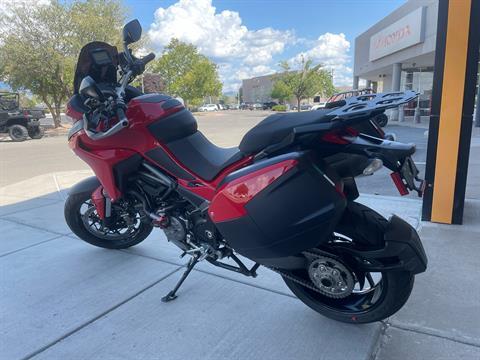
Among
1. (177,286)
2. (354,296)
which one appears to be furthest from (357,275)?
(177,286)

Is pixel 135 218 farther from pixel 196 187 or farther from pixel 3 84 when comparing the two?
pixel 3 84

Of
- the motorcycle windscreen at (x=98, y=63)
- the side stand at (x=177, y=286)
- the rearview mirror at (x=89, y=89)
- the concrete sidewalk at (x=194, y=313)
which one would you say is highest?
the motorcycle windscreen at (x=98, y=63)

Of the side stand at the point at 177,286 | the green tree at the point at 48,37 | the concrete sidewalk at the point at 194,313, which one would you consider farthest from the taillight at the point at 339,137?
the green tree at the point at 48,37

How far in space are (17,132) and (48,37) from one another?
593 centimetres

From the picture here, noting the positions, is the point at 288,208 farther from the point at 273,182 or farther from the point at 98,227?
the point at 98,227

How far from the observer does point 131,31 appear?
8.61 feet

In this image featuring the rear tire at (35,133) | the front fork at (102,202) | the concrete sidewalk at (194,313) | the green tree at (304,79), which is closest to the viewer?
the concrete sidewalk at (194,313)

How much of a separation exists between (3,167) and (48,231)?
19.5ft

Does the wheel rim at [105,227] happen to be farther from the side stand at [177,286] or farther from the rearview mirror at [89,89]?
the rearview mirror at [89,89]

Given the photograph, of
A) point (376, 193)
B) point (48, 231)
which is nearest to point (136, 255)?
point (48, 231)

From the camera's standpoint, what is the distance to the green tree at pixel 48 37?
60.5ft

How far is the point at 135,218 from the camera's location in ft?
10.5

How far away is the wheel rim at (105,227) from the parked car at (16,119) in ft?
48.1

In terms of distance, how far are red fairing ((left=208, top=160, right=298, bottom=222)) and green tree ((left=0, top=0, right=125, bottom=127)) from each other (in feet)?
63.5
